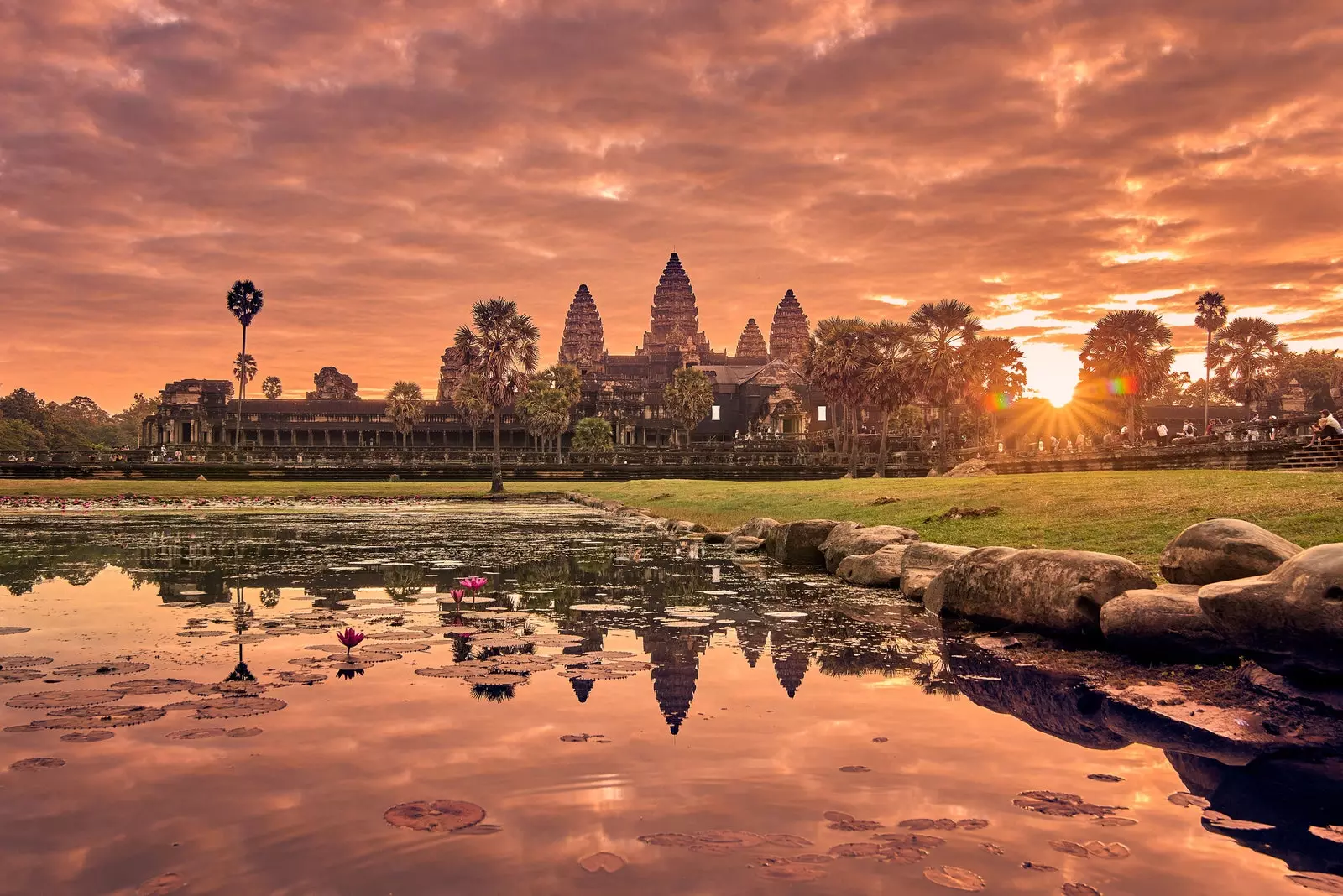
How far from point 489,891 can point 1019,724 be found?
4.19 metres

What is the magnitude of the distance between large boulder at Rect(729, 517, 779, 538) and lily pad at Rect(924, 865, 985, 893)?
54.5 ft

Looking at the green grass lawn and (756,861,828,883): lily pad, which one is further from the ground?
the green grass lawn

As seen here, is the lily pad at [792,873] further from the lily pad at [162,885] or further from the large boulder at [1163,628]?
the large boulder at [1163,628]

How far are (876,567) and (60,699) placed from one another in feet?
35.5

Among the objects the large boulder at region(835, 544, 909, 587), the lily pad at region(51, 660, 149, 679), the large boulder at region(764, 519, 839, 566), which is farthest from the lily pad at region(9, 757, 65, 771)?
the large boulder at region(764, 519, 839, 566)

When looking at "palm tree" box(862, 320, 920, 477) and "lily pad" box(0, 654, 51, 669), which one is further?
"palm tree" box(862, 320, 920, 477)

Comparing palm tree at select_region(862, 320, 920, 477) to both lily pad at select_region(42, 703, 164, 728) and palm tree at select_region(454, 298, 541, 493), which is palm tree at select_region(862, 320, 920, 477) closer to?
palm tree at select_region(454, 298, 541, 493)

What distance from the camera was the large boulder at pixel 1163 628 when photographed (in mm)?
8273

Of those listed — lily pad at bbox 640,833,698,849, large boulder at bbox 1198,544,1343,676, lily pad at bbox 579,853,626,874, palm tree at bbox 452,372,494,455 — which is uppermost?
palm tree at bbox 452,372,494,455

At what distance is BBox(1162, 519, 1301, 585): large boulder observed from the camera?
9203 millimetres

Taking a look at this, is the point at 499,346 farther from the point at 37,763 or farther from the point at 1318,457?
the point at 37,763

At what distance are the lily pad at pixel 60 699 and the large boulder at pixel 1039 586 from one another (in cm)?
817

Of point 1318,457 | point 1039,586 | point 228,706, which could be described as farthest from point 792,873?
point 1318,457

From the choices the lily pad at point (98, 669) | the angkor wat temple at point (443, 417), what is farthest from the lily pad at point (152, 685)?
the angkor wat temple at point (443, 417)
